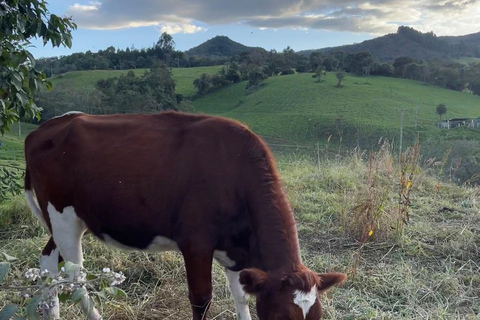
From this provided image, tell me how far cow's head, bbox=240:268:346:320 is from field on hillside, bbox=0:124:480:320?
4.68 ft

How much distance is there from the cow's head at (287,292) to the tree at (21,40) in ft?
9.62

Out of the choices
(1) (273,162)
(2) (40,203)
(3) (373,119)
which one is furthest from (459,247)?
(3) (373,119)

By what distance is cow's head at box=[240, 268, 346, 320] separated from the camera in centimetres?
259

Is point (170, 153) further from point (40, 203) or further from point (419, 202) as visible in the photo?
point (419, 202)

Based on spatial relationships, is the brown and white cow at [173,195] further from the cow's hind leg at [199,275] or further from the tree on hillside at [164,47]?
the tree on hillside at [164,47]

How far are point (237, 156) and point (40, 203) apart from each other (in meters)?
1.97

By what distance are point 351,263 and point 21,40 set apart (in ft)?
13.5

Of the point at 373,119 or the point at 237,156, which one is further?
the point at 373,119

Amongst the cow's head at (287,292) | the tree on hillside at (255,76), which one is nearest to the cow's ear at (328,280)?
the cow's head at (287,292)

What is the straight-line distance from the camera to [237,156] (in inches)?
139

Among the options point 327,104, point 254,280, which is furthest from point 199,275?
point 327,104

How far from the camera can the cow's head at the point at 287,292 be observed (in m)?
2.59

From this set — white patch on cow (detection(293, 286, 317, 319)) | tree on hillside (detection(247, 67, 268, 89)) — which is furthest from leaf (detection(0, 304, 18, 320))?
tree on hillside (detection(247, 67, 268, 89))

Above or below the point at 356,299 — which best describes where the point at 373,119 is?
below
